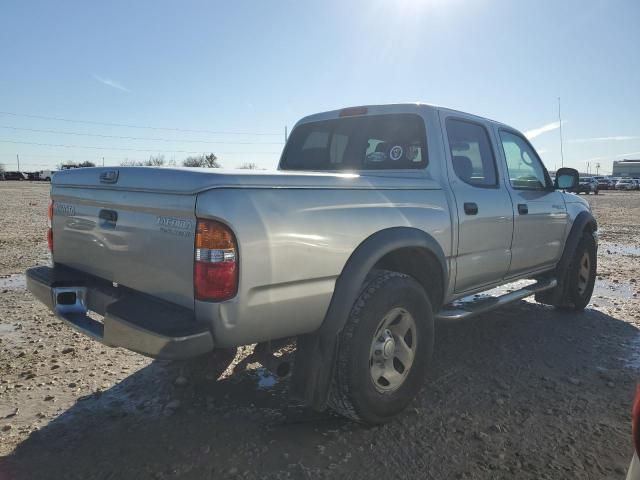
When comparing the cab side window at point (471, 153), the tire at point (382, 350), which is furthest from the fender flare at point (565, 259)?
the tire at point (382, 350)

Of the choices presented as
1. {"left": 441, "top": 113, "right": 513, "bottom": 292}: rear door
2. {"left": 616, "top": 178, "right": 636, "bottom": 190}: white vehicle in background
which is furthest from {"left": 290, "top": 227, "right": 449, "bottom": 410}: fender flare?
{"left": 616, "top": 178, "right": 636, "bottom": 190}: white vehicle in background

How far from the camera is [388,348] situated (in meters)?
2.94

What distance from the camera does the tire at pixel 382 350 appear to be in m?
2.71

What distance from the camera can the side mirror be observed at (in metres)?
5.10

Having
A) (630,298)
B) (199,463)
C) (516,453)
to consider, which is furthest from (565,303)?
(199,463)

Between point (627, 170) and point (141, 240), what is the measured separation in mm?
146346

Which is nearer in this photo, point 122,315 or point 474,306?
point 122,315

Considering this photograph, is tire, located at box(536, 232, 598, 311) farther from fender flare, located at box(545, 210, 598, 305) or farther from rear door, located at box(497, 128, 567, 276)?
rear door, located at box(497, 128, 567, 276)

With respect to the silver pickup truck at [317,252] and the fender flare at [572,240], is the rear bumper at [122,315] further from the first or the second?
the fender flare at [572,240]

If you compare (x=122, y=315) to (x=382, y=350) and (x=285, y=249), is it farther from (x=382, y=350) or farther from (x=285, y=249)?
(x=382, y=350)

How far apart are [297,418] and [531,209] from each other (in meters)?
2.88

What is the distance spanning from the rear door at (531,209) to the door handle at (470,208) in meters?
0.73

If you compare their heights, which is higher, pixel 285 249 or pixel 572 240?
pixel 285 249

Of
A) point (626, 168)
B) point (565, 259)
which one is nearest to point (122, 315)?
point (565, 259)
